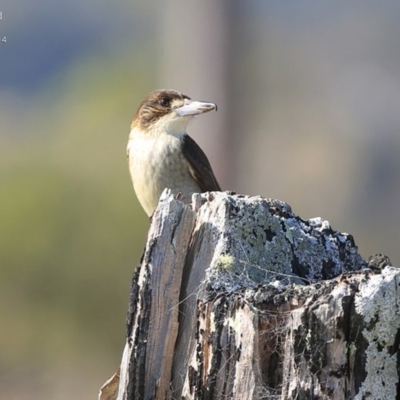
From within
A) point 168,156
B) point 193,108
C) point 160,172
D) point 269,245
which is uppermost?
point 193,108

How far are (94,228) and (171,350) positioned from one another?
936 cm

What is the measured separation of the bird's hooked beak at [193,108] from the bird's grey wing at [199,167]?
178 mm

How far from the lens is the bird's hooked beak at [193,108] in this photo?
21.3 feet

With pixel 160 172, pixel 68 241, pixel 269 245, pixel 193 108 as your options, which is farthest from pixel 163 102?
pixel 68 241

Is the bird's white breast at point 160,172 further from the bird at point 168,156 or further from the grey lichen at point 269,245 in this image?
the grey lichen at point 269,245

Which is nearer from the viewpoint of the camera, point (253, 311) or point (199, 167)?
point (253, 311)

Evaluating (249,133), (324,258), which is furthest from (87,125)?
(324,258)

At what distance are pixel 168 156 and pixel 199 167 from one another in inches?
7.5

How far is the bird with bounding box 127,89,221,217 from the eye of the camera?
6.41 m

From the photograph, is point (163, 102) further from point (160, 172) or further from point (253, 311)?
point (253, 311)

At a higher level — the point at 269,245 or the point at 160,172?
the point at 160,172

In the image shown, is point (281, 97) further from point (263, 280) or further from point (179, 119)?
point (263, 280)

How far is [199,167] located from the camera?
21.1 ft

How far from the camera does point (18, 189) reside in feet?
47.7
